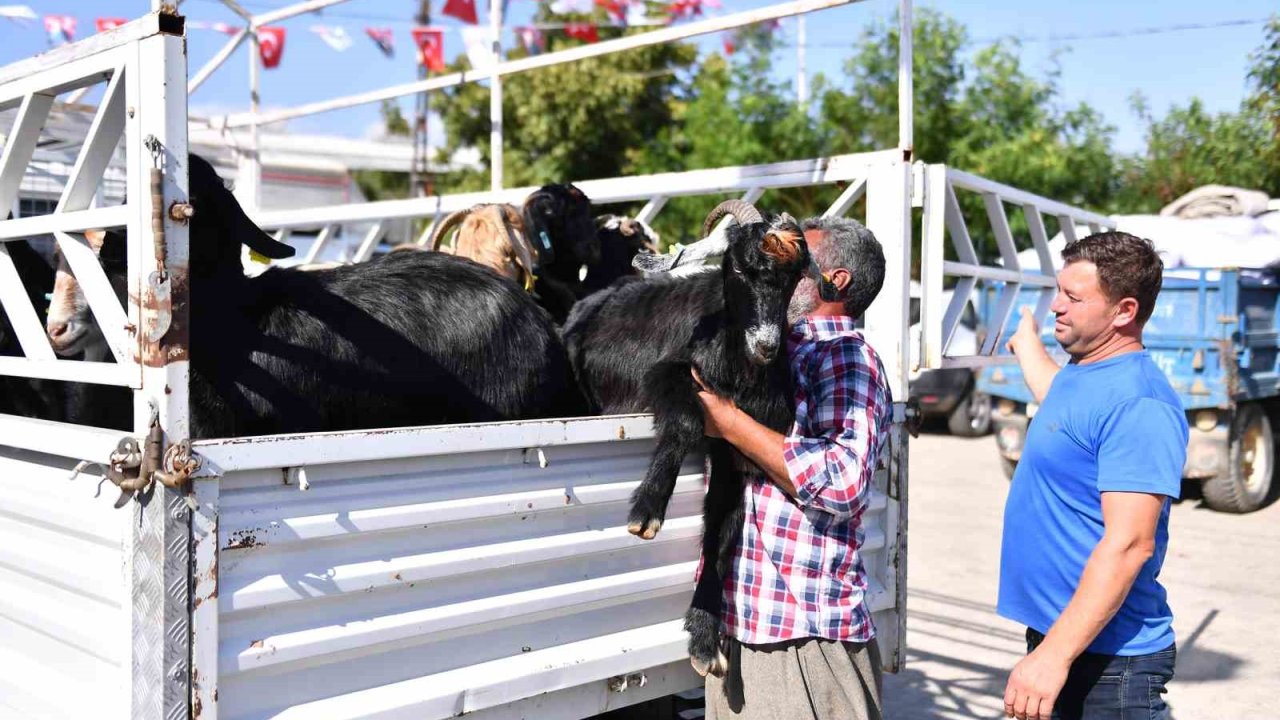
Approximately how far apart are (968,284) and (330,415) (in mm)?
2804

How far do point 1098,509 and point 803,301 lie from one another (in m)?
0.96

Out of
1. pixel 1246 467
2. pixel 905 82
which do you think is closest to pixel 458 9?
pixel 905 82

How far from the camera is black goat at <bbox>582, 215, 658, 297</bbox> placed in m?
5.20

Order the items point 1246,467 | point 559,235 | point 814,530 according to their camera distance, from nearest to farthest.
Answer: point 814,530 → point 559,235 → point 1246,467

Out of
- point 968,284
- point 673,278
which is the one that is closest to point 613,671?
point 673,278

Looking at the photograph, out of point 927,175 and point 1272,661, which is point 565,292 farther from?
point 1272,661

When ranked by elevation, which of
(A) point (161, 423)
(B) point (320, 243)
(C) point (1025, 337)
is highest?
(B) point (320, 243)

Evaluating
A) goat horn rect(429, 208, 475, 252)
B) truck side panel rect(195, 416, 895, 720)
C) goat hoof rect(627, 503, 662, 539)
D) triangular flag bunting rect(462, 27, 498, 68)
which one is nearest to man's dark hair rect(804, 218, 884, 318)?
truck side panel rect(195, 416, 895, 720)

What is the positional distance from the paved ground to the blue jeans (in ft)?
8.36

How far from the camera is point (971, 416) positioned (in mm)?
16984

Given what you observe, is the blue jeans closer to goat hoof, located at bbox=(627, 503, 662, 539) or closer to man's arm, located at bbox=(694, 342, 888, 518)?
man's arm, located at bbox=(694, 342, 888, 518)

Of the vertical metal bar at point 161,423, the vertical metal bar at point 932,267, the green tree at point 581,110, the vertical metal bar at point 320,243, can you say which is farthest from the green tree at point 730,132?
the vertical metal bar at point 161,423

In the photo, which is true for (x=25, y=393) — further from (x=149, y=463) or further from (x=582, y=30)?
(x=582, y=30)

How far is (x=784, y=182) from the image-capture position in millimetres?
4367
